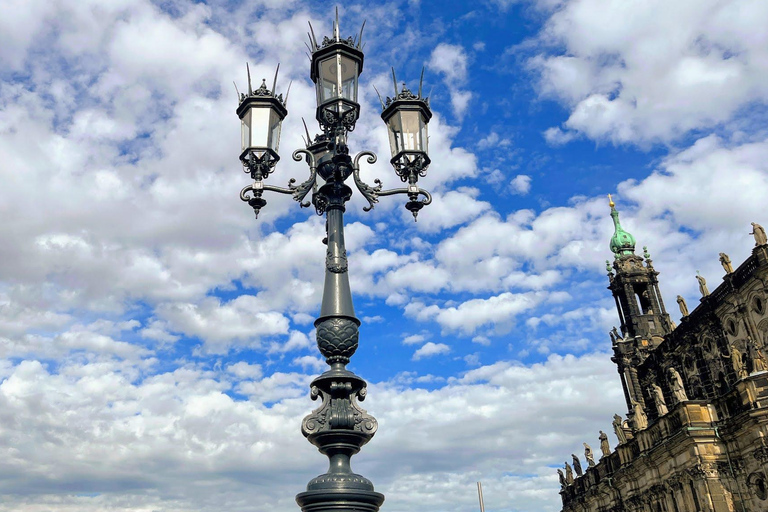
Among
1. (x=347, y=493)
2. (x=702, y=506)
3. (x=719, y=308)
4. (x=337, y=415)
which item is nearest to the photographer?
(x=347, y=493)

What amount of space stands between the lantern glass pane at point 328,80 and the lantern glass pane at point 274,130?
765 mm

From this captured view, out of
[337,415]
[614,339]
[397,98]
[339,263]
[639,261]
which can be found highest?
[639,261]

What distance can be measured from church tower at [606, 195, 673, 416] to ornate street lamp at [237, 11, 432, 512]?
176 ft

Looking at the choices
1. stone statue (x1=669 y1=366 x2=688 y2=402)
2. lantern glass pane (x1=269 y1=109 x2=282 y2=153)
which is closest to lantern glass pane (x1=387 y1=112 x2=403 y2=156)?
lantern glass pane (x1=269 y1=109 x2=282 y2=153)

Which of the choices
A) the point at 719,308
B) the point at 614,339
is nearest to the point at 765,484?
the point at 719,308

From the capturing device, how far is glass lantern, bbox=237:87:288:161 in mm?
10094

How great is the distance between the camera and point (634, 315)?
2411 inches

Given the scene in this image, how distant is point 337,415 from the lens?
7969mm

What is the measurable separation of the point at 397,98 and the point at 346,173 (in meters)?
2.01

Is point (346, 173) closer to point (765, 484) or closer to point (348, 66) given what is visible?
point (348, 66)

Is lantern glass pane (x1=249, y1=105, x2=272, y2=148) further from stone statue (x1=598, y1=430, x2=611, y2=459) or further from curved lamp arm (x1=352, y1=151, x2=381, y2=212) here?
stone statue (x1=598, y1=430, x2=611, y2=459)

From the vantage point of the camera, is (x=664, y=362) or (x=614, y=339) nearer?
(x=664, y=362)

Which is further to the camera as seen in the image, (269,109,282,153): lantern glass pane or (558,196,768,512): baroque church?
(558,196,768,512): baroque church

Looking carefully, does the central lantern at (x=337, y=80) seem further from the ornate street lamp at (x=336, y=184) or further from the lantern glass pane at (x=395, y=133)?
the lantern glass pane at (x=395, y=133)
